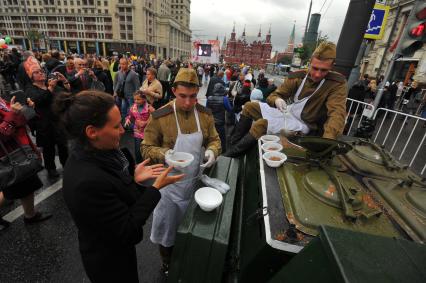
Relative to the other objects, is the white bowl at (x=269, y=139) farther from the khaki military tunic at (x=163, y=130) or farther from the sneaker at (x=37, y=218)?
the sneaker at (x=37, y=218)

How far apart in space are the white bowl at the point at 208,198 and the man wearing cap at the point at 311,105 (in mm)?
1501

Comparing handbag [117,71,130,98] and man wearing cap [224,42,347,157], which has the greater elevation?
man wearing cap [224,42,347,157]

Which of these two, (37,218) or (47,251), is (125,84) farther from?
(47,251)

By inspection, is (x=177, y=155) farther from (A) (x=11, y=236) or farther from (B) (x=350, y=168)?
(A) (x=11, y=236)

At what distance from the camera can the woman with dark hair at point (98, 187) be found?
4.01ft

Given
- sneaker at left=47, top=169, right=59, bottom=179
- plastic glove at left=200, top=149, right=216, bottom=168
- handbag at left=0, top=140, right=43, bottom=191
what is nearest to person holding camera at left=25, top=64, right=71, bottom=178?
sneaker at left=47, top=169, right=59, bottom=179

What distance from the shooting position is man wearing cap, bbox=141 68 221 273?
2.17 meters

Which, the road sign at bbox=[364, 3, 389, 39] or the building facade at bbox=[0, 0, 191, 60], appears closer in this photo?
the road sign at bbox=[364, 3, 389, 39]

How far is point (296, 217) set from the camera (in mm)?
1392

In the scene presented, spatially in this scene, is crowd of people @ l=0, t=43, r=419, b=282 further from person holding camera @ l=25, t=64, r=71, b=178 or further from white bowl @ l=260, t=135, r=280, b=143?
white bowl @ l=260, t=135, r=280, b=143

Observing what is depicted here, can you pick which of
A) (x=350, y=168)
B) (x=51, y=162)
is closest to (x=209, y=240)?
(x=350, y=168)

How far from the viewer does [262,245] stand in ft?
4.33

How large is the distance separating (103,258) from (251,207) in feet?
3.86

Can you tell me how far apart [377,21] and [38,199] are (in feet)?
28.7
